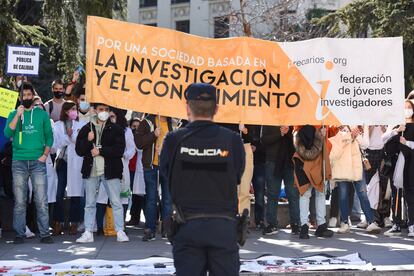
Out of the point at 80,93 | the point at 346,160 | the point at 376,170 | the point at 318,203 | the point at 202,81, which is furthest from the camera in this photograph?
the point at 376,170

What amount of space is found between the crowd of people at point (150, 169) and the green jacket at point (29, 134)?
0.05 feet

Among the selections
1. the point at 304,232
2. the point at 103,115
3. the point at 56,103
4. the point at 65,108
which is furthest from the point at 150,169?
the point at 304,232

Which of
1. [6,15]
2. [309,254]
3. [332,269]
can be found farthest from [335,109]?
[6,15]

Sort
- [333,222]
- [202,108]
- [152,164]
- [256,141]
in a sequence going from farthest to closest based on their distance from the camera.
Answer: [333,222]
[256,141]
[152,164]
[202,108]

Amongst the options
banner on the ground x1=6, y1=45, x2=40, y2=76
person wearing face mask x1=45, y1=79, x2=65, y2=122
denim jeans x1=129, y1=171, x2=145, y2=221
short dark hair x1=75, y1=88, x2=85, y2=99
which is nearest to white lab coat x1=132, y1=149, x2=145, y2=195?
denim jeans x1=129, y1=171, x2=145, y2=221

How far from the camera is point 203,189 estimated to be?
4.75 m

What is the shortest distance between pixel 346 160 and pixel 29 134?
15.7 feet

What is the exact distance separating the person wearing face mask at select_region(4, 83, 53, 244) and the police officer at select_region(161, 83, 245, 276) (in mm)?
5190

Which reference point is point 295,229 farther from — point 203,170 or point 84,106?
point 203,170

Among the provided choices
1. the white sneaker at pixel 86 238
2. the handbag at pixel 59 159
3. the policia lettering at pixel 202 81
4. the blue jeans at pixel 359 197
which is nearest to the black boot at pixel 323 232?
the blue jeans at pixel 359 197

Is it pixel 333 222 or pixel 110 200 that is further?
pixel 333 222

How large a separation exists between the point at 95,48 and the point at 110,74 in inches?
15.5

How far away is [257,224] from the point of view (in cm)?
1117

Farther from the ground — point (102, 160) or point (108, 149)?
point (108, 149)
